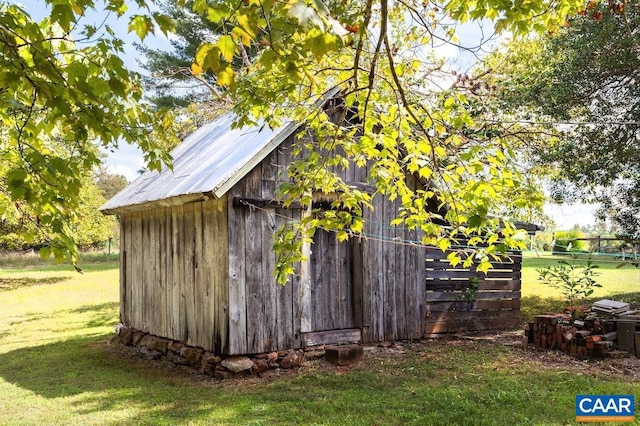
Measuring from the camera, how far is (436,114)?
5.45 metres

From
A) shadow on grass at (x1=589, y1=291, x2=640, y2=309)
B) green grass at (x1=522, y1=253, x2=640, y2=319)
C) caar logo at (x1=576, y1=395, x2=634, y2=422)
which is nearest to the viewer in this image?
caar logo at (x1=576, y1=395, x2=634, y2=422)

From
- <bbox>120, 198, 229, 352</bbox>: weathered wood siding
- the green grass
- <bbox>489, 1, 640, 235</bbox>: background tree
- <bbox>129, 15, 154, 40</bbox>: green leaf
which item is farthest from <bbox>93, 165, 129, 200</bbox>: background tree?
<bbox>129, 15, 154, 40</bbox>: green leaf

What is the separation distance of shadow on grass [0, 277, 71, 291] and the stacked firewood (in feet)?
62.4

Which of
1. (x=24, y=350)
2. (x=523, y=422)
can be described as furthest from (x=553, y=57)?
(x=24, y=350)

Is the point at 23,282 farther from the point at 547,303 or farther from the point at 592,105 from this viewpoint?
the point at 592,105

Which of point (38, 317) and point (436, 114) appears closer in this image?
point (436, 114)

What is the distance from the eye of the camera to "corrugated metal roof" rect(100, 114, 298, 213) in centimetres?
761

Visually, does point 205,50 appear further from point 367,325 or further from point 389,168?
point 367,325

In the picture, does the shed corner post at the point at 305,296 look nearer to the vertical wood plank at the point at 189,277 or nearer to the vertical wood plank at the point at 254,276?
the vertical wood plank at the point at 254,276

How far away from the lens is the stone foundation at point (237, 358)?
26.0 ft

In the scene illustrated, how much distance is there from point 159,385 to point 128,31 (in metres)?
5.60

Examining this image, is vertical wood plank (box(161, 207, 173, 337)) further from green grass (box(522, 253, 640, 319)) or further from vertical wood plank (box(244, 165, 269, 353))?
green grass (box(522, 253, 640, 319))

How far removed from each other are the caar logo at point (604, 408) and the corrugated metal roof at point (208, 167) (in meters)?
4.34

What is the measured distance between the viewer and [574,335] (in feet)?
29.5
